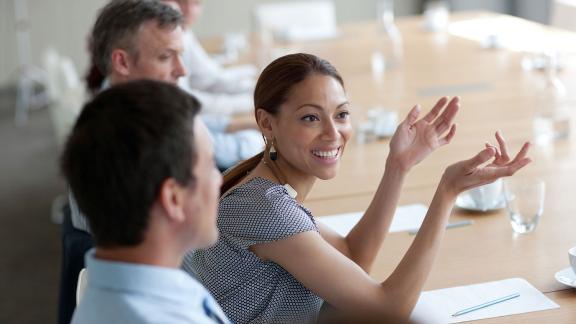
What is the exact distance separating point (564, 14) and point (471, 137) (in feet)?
9.70

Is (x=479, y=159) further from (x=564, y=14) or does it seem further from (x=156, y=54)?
(x=564, y=14)

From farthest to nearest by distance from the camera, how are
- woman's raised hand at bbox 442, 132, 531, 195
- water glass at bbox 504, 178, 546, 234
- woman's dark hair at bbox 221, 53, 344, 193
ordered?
water glass at bbox 504, 178, 546, 234, woman's dark hair at bbox 221, 53, 344, 193, woman's raised hand at bbox 442, 132, 531, 195

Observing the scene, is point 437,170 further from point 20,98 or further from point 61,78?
point 20,98

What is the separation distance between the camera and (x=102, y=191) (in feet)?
4.01

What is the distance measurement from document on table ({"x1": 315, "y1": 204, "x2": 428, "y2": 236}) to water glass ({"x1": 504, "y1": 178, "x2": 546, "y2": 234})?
251 mm

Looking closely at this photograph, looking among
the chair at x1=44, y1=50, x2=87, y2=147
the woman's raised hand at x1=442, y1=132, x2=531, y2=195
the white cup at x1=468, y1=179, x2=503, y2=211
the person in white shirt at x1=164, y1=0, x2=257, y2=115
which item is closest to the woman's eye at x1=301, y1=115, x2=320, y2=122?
the woman's raised hand at x1=442, y1=132, x2=531, y2=195

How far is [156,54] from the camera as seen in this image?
3.04m

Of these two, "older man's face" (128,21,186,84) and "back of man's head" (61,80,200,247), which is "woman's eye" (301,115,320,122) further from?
"older man's face" (128,21,186,84)

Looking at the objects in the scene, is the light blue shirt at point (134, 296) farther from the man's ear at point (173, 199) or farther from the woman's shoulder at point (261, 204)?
the woman's shoulder at point (261, 204)

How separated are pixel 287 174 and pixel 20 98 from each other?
24.0 ft

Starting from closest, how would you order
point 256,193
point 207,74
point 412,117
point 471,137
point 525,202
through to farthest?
point 256,193 → point 412,117 → point 525,202 → point 471,137 → point 207,74

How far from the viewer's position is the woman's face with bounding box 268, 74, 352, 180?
6.76ft

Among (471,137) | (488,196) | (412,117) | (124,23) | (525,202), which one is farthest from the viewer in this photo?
(471,137)

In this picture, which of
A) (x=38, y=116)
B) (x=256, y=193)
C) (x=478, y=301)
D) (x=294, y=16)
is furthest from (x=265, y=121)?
(x=38, y=116)
